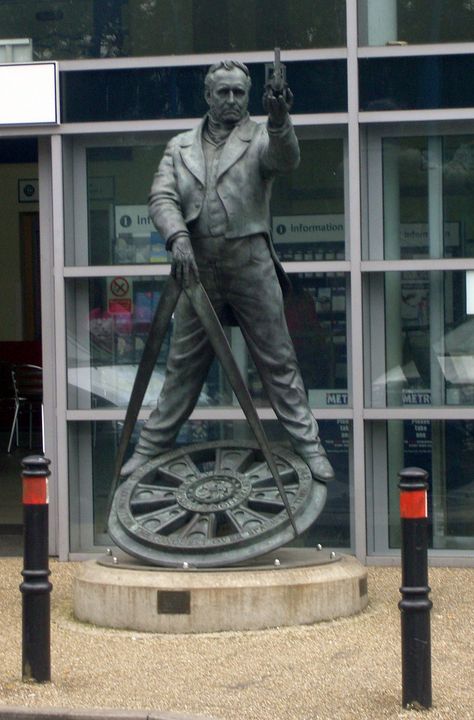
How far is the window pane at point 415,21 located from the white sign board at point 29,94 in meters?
2.19

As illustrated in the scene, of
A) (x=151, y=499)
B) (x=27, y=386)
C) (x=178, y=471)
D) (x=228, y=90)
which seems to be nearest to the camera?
(x=228, y=90)

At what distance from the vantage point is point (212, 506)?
8312mm

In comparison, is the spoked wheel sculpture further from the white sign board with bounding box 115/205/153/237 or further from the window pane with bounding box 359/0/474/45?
the window pane with bounding box 359/0/474/45

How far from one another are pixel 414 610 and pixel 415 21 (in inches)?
211

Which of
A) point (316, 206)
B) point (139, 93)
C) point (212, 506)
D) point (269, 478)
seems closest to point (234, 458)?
point (269, 478)

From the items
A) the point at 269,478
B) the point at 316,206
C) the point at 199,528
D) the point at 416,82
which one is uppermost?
the point at 416,82

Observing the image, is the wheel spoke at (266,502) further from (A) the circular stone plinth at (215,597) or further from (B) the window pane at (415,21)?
(B) the window pane at (415,21)

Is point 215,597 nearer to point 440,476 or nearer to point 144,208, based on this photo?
point 440,476

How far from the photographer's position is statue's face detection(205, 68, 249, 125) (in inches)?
318

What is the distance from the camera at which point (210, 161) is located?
8273 millimetres

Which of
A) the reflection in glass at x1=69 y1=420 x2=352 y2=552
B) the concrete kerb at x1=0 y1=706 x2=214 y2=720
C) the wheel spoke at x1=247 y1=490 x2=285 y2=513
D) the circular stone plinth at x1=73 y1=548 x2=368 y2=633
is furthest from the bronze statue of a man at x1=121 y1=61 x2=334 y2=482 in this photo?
the concrete kerb at x1=0 y1=706 x2=214 y2=720

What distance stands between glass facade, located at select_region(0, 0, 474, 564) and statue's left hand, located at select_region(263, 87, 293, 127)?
2.62 metres

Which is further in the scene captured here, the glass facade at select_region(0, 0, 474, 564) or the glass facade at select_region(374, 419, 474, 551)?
the glass facade at select_region(374, 419, 474, 551)

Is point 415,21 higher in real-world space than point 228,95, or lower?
higher
